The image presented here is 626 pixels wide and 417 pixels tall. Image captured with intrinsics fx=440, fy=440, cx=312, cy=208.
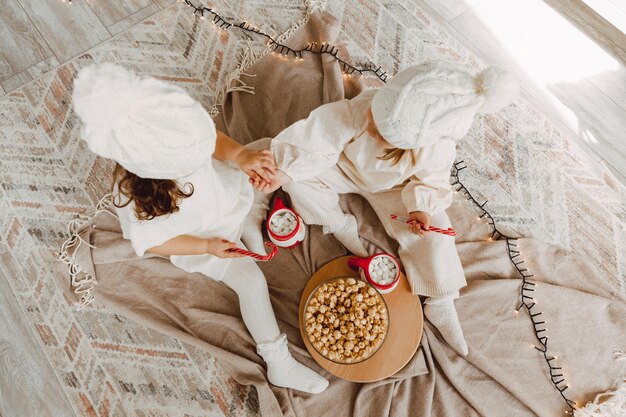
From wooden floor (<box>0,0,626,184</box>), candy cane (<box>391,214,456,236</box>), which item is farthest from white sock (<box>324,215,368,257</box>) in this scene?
wooden floor (<box>0,0,626,184</box>)

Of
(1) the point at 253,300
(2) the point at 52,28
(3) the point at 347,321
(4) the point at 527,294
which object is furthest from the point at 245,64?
(4) the point at 527,294

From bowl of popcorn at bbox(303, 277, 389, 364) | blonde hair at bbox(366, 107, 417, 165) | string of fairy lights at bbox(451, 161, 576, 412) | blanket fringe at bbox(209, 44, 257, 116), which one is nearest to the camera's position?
blonde hair at bbox(366, 107, 417, 165)

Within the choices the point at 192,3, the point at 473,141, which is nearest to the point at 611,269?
the point at 473,141

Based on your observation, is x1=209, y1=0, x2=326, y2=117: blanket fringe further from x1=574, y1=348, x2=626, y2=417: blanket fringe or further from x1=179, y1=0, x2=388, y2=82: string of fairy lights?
x1=574, y1=348, x2=626, y2=417: blanket fringe

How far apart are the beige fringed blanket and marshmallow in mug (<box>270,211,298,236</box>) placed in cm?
8

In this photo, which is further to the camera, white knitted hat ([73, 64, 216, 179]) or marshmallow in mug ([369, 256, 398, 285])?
marshmallow in mug ([369, 256, 398, 285])

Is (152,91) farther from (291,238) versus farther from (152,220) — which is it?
(291,238)

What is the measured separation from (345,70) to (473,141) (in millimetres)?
470

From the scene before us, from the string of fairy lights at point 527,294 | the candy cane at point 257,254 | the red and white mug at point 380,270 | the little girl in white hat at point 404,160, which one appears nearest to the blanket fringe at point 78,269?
the candy cane at point 257,254

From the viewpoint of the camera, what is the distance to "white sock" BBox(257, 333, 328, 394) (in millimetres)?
1099

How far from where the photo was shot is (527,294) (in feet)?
4.01

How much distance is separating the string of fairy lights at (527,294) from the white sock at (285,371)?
587 mm

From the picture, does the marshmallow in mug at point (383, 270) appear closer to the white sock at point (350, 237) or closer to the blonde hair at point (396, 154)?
the white sock at point (350, 237)

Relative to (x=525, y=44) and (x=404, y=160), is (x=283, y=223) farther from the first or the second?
(x=525, y=44)
